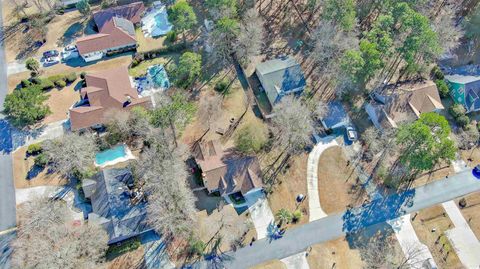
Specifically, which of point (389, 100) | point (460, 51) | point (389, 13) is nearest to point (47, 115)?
point (389, 100)

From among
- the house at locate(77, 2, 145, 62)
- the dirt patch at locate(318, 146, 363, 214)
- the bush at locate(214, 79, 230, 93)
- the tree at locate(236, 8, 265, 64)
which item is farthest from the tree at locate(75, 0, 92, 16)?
the dirt patch at locate(318, 146, 363, 214)

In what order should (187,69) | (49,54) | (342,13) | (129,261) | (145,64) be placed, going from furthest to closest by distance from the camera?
(145,64) → (49,54) → (342,13) → (187,69) → (129,261)

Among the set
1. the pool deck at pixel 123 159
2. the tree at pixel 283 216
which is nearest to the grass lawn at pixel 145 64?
the pool deck at pixel 123 159

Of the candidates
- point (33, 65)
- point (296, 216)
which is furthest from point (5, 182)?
point (296, 216)

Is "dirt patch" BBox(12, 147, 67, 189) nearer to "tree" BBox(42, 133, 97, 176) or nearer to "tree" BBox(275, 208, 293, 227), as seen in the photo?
"tree" BBox(42, 133, 97, 176)

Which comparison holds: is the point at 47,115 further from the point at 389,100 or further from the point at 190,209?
the point at 389,100

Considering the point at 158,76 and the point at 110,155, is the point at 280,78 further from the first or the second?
the point at 110,155
